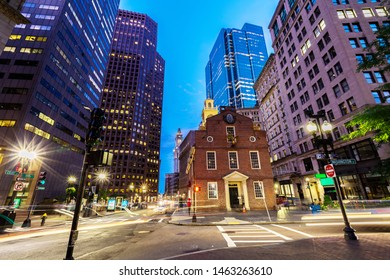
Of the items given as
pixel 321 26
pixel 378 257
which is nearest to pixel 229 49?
pixel 321 26

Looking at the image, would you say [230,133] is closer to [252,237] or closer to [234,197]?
[234,197]

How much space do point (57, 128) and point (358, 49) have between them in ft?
200

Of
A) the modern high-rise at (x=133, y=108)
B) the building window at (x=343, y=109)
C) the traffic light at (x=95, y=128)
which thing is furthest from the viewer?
the modern high-rise at (x=133, y=108)

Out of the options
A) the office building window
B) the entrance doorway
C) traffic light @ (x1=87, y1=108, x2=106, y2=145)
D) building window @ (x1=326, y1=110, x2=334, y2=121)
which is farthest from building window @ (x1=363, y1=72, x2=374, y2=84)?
traffic light @ (x1=87, y1=108, x2=106, y2=145)

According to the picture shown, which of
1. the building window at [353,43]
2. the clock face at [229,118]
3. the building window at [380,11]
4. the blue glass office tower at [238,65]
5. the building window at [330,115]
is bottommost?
the clock face at [229,118]

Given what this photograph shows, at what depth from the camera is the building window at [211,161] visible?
24952 millimetres

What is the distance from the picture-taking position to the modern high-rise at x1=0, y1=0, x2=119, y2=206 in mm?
30892

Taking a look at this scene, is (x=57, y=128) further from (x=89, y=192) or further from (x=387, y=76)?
(x=387, y=76)

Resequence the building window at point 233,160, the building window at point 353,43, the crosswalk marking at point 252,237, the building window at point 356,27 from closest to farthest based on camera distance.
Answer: the crosswalk marking at point 252,237 → the building window at point 233,160 → the building window at point 353,43 → the building window at point 356,27

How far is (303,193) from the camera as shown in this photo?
3609 centimetres

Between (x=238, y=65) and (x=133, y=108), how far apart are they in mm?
85725

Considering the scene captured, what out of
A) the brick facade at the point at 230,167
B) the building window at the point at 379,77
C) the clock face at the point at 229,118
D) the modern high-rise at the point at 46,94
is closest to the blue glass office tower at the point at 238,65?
the building window at the point at 379,77

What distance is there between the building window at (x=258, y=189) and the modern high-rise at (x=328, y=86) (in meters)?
9.11

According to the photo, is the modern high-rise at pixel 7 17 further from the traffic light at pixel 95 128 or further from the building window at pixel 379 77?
the building window at pixel 379 77
